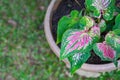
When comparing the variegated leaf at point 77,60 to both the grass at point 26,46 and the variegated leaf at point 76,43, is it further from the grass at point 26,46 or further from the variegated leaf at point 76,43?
the grass at point 26,46

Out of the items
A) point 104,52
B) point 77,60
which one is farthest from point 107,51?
point 77,60

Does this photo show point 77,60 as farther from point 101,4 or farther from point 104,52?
point 101,4

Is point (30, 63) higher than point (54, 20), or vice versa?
point (54, 20)

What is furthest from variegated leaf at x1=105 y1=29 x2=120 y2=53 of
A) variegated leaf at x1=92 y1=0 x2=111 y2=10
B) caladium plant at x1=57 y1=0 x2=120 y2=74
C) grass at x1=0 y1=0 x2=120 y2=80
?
grass at x1=0 y1=0 x2=120 y2=80

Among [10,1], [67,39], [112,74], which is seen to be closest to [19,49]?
[10,1]

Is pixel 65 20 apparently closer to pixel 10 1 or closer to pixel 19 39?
pixel 19 39

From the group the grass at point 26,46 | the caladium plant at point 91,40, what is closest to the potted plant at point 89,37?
the caladium plant at point 91,40
